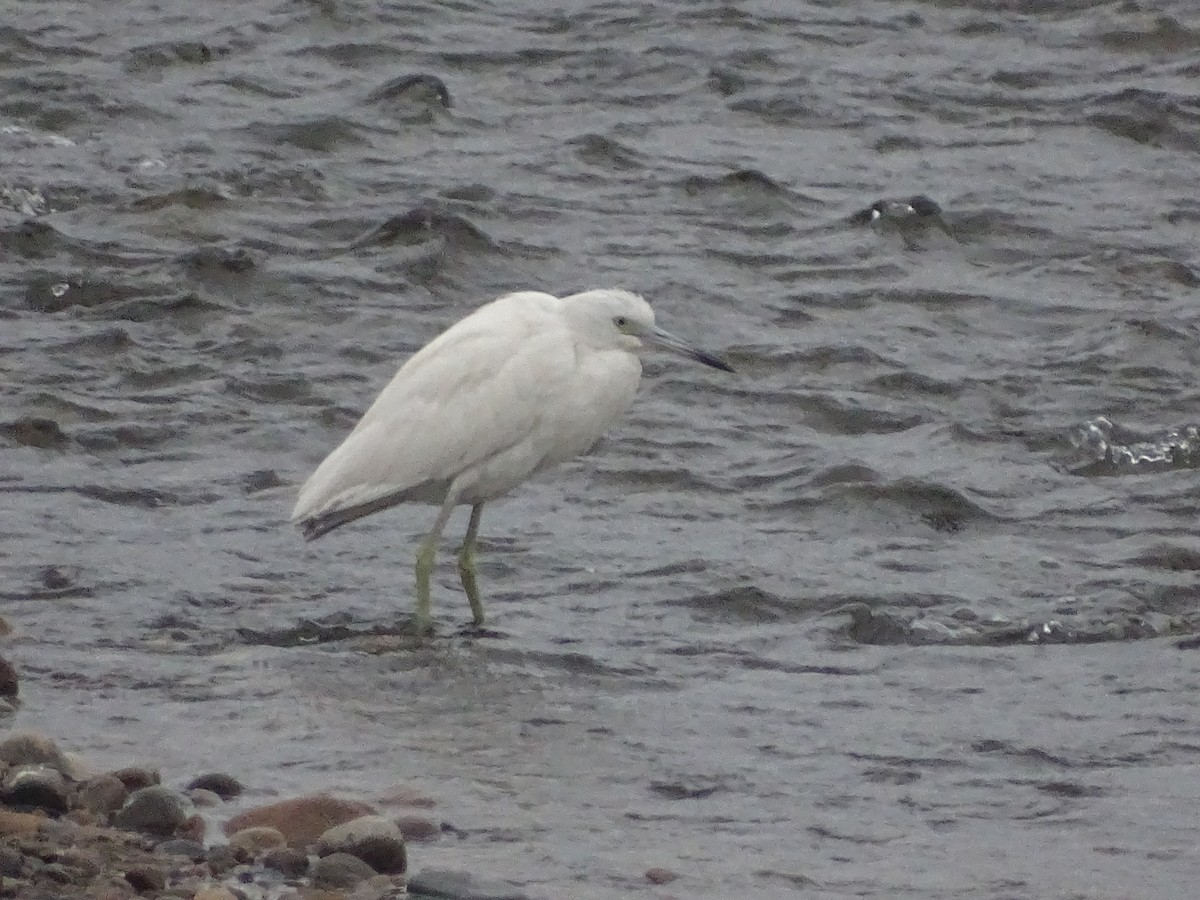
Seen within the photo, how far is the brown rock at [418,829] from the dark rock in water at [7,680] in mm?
1427

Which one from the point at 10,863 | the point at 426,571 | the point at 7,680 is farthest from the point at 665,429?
the point at 10,863

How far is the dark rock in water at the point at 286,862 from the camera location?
5414 mm

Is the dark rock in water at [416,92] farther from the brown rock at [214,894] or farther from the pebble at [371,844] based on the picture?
the brown rock at [214,894]

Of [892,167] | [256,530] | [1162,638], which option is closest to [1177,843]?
[1162,638]

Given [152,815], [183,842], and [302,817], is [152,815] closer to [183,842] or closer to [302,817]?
[183,842]

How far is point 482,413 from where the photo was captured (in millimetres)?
7988

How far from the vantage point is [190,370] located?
10.5 meters

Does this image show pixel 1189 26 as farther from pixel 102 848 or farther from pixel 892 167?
pixel 102 848

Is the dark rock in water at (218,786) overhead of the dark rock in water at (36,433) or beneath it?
overhead

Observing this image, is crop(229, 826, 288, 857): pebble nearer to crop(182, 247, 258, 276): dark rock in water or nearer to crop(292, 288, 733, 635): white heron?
crop(292, 288, 733, 635): white heron

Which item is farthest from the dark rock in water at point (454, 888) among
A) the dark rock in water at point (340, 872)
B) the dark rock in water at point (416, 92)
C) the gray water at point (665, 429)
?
the dark rock in water at point (416, 92)

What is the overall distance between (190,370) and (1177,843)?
5631 mm

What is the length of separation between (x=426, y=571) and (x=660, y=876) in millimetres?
2678

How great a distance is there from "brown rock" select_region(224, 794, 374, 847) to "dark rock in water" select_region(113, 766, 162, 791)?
0.23 m
